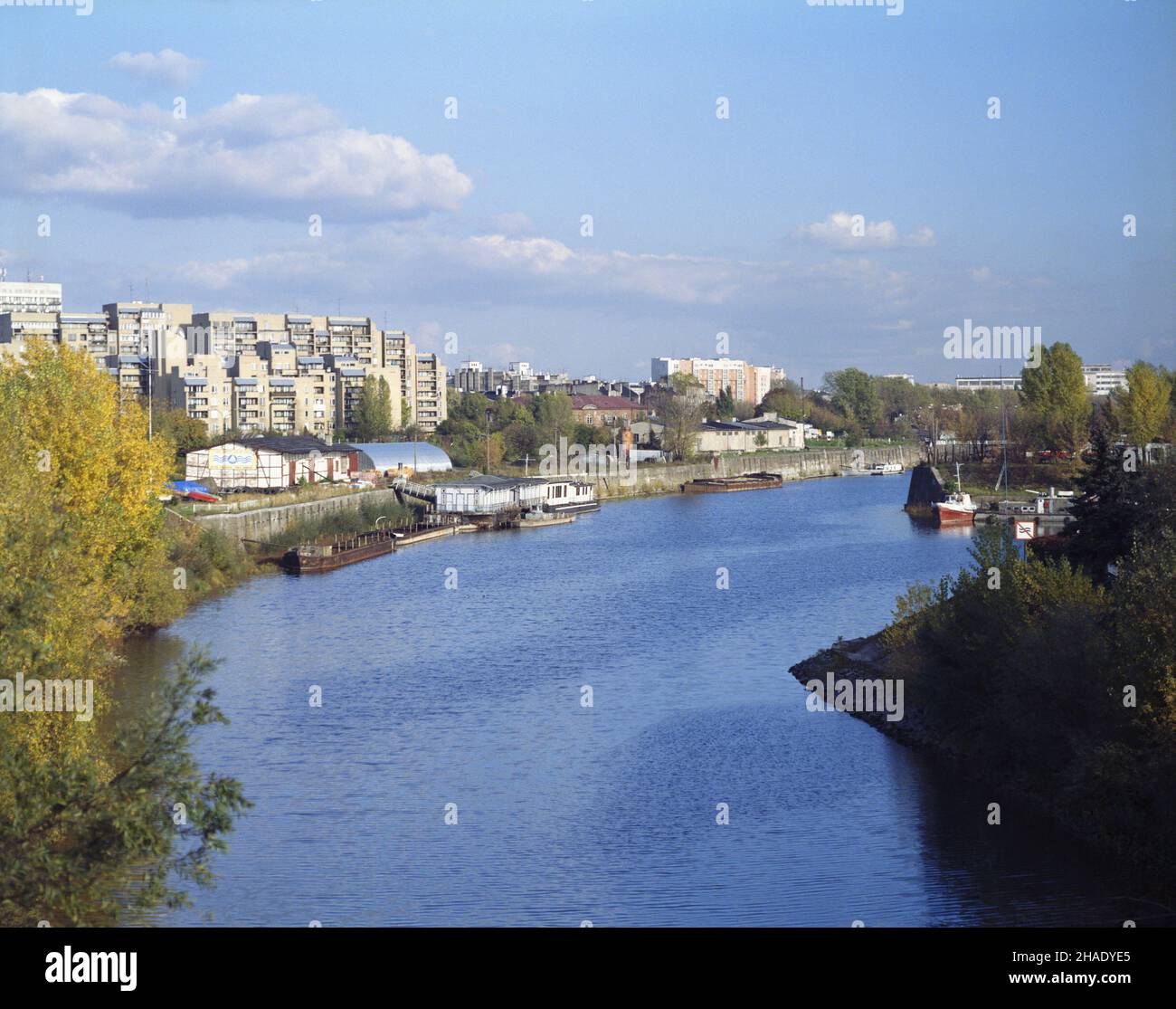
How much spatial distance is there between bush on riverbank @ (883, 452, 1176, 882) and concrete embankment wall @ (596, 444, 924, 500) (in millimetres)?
30053

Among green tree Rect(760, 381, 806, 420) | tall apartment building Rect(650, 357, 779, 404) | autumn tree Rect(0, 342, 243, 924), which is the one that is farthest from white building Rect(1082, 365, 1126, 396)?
autumn tree Rect(0, 342, 243, 924)

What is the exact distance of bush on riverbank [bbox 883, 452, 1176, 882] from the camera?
7.79 m

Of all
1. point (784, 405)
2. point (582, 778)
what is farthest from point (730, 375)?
point (582, 778)

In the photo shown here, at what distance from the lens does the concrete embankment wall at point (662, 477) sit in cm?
2361

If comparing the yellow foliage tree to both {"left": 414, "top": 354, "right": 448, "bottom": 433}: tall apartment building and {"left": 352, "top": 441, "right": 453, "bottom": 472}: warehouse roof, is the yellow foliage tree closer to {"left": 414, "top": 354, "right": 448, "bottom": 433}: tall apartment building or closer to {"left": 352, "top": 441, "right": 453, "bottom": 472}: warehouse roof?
{"left": 352, "top": 441, "right": 453, "bottom": 472}: warehouse roof

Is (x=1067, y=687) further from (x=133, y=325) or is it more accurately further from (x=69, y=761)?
(x=133, y=325)

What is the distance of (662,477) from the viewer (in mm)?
44031

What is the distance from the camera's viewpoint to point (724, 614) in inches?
703

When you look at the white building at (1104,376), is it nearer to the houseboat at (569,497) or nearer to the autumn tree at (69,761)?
the houseboat at (569,497)

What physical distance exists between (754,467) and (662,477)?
24.4 feet
